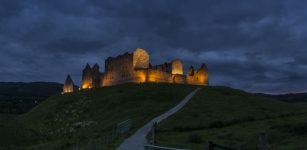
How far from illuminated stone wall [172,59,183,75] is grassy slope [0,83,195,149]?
25.3m

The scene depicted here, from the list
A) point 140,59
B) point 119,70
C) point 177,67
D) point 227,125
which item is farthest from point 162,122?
point 177,67

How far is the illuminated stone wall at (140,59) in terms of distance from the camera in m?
120

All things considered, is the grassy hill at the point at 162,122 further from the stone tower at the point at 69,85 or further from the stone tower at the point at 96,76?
the stone tower at the point at 69,85

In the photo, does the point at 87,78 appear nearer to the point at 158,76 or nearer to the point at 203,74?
the point at 158,76

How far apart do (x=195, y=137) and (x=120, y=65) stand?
285 feet

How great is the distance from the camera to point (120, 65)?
406 ft

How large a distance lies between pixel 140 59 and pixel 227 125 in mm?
69097

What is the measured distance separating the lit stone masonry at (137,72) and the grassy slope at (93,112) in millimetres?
12412

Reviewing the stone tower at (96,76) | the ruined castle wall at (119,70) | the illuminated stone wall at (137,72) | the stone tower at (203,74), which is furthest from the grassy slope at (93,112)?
the stone tower at (203,74)

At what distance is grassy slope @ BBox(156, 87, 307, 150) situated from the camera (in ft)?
122

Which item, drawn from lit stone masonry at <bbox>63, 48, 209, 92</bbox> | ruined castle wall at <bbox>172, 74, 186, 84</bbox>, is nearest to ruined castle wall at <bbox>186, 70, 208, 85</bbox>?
lit stone masonry at <bbox>63, 48, 209, 92</bbox>

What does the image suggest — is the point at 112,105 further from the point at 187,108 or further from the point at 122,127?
the point at 122,127

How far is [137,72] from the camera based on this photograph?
118938mm

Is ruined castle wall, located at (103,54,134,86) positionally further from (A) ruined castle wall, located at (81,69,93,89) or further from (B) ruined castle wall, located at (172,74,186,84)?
(B) ruined castle wall, located at (172,74,186,84)
